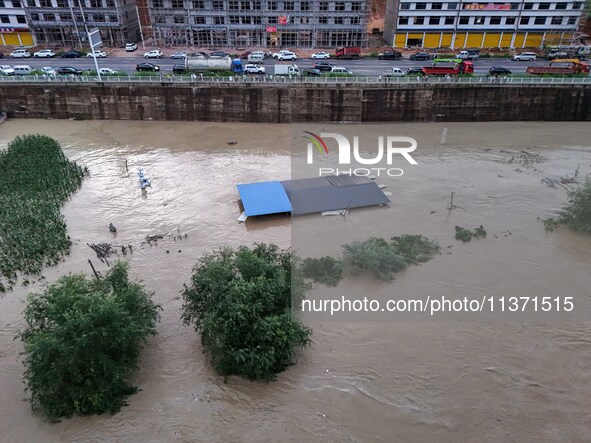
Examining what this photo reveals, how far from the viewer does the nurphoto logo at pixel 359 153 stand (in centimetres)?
3138

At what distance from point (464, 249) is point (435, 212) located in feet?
12.7

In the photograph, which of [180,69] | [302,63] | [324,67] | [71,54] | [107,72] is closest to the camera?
[107,72]

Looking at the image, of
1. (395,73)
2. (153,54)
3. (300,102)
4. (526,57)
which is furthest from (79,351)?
(526,57)

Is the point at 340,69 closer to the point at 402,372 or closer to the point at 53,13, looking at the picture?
the point at 402,372

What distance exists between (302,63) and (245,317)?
128ft

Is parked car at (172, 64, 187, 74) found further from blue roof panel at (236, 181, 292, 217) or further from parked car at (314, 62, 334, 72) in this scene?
blue roof panel at (236, 181, 292, 217)

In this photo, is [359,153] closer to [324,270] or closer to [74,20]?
[324,270]

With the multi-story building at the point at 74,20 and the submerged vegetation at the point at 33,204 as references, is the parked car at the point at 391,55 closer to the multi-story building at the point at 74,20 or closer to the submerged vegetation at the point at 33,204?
the multi-story building at the point at 74,20

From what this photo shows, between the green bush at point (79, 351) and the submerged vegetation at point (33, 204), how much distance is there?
7.46 metres

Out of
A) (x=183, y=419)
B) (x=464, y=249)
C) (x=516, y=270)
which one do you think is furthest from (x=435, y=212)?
(x=183, y=419)

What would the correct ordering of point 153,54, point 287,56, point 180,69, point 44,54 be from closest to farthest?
point 180,69, point 153,54, point 44,54, point 287,56

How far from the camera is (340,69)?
138ft

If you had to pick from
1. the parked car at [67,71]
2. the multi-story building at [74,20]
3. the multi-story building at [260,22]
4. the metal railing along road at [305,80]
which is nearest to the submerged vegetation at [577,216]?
the metal railing along road at [305,80]

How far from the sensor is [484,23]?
54250mm
